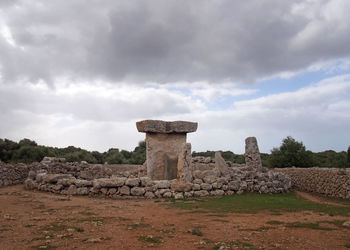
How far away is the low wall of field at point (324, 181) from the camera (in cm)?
1294

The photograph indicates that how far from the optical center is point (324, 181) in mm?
14273

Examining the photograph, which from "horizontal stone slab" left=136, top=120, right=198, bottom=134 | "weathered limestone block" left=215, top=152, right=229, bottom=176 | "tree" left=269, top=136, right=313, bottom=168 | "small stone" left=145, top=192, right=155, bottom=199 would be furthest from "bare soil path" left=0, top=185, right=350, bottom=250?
"tree" left=269, top=136, right=313, bottom=168

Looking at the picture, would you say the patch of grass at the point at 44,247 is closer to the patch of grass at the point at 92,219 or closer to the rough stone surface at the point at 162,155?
the patch of grass at the point at 92,219

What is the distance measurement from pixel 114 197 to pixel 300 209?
651 centimetres

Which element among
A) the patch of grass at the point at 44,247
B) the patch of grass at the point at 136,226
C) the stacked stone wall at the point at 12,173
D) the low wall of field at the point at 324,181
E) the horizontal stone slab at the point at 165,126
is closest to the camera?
the patch of grass at the point at 44,247

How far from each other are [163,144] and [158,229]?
7902 millimetres

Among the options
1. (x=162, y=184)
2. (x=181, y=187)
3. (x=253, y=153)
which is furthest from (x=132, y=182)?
(x=253, y=153)

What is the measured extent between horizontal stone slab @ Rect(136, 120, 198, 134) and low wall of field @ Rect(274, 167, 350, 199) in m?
6.60

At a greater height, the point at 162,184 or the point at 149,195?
the point at 162,184

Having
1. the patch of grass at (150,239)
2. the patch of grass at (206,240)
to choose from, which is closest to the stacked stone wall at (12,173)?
the patch of grass at (150,239)

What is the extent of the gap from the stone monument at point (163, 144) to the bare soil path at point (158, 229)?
4.85 meters

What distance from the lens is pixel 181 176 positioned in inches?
460

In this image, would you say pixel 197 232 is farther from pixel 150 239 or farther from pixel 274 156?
pixel 274 156

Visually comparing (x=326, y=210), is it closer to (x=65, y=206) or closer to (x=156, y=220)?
(x=156, y=220)
